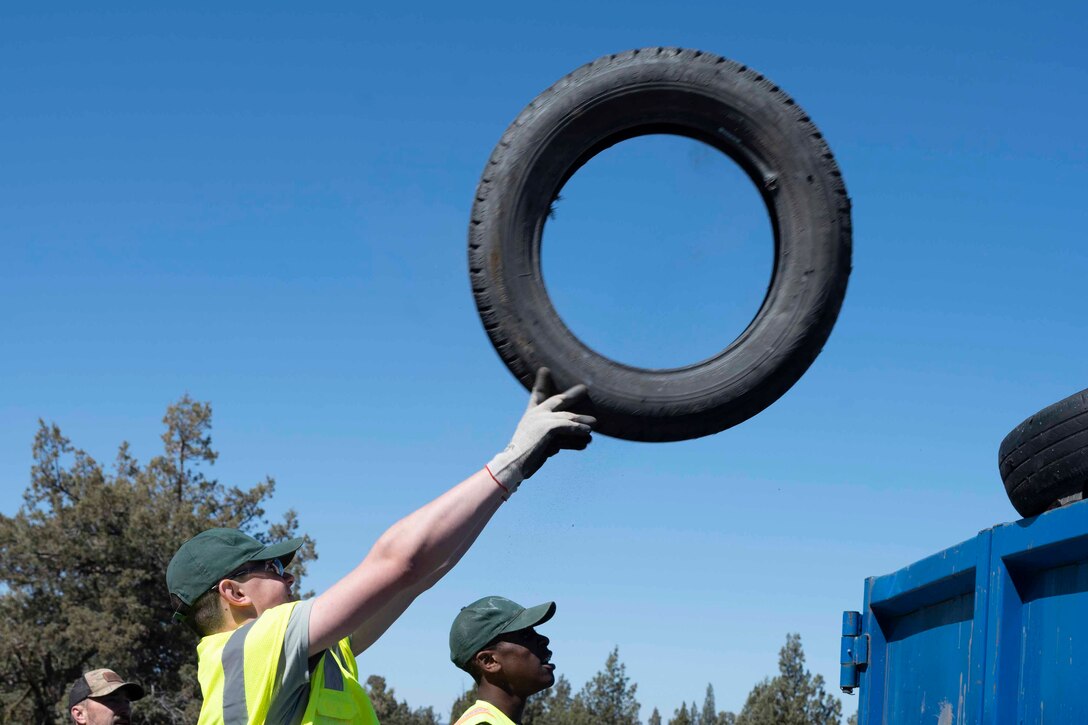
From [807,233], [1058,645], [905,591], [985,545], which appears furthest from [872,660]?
[807,233]

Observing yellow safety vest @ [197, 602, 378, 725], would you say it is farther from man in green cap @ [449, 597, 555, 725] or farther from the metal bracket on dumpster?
the metal bracket on dumpster

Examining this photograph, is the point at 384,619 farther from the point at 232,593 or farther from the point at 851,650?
the point at 851,650

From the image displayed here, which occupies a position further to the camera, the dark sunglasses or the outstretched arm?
the dark sunglasses

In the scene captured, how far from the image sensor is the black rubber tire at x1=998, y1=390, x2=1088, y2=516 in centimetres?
297

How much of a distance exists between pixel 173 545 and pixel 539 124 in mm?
27064

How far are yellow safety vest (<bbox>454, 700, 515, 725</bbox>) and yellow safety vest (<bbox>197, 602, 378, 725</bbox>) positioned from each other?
3.18ft

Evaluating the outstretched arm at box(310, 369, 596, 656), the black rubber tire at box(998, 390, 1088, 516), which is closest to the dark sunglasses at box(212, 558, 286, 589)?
the outstretched arm at box(310, 369, 596, 656)

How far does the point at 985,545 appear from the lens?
10.7ft

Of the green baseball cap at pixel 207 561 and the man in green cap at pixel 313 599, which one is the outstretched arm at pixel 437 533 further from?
the green baseball cap at pixel 207 561

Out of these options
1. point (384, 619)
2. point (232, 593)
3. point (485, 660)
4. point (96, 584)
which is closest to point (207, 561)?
point (232, 593)

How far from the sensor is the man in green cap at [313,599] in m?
2.59

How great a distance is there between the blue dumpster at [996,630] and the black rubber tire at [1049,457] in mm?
111

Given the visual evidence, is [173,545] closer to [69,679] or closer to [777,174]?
[69,679]

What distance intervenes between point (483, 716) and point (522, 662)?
0.37 meters
